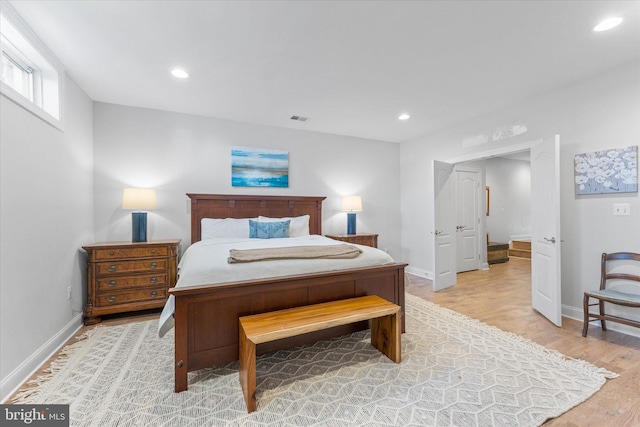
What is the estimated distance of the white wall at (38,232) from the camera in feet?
5.90

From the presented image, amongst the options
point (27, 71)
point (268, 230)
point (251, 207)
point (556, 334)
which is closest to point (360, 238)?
point (268, 230)

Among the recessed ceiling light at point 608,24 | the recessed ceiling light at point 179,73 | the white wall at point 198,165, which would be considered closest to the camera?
the recessed ceiling light at point 608,24

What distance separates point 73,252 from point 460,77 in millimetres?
4429

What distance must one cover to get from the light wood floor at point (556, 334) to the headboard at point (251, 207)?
1.41m

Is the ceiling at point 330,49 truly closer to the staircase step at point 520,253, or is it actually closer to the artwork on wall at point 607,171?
the artwork on wall at point 607,171

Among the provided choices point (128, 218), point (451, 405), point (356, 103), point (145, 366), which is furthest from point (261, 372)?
point (356, 103)

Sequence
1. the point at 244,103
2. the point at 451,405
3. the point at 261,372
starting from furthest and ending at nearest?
the point at 244,103
the point at 261,372
the point at 451,405

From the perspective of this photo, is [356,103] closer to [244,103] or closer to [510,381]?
[244,103]

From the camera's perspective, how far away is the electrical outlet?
2.60 m

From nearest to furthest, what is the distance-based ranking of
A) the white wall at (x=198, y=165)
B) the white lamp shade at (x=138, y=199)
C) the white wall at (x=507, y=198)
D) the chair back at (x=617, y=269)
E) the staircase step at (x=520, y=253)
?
the chair back at (x=617, y=269) → the white lamp shade at (x=138, y=199) → the white wall at (x=198, y=165) → the staircase step at (x=520, y=253) → the white wall at (x=507, y=198)

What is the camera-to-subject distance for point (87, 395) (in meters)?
1.75

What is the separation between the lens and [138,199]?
10.7 feet

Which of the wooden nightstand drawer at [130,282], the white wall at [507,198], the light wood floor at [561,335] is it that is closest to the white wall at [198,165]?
the wooden nightstand drawer at [130,282]

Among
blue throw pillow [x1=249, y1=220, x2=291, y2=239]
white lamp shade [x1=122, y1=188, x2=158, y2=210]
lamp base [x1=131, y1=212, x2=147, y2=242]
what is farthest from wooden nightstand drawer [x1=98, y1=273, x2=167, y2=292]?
blue throw pillow [x1=249, y1=220, x2=291, y2=239]
